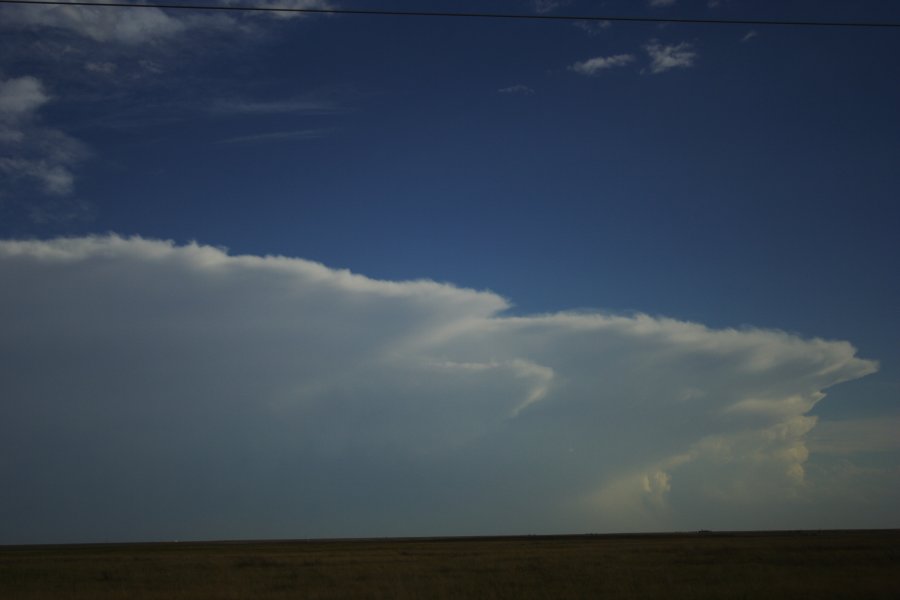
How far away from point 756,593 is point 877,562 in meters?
18.0

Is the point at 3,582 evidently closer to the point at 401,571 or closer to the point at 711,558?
the point at 401,571

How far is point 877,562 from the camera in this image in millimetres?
37688

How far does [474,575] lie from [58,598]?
16.3 m

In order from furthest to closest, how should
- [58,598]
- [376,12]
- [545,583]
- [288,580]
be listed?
1. [288,580]
2. [545,583]
3. [58,598]
4. [376,12]

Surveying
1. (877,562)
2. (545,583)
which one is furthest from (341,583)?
(877,562)

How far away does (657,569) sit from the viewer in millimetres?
34375

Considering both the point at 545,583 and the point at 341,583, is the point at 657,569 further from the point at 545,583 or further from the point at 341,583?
the point at 341,583

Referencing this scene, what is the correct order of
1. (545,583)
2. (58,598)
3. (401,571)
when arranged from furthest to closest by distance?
(401,571) → (545,583) → (58,598)

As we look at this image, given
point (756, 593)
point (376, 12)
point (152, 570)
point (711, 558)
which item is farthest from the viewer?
point (711, 558)

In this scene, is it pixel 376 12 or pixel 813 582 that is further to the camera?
pixel 813 582

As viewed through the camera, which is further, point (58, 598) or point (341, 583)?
point (341, 583)

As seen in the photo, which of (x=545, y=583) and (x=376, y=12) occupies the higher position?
(x=376, y=12)

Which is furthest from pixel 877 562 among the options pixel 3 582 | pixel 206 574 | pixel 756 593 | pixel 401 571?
pixel 3 582

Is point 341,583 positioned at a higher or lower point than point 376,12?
lower
